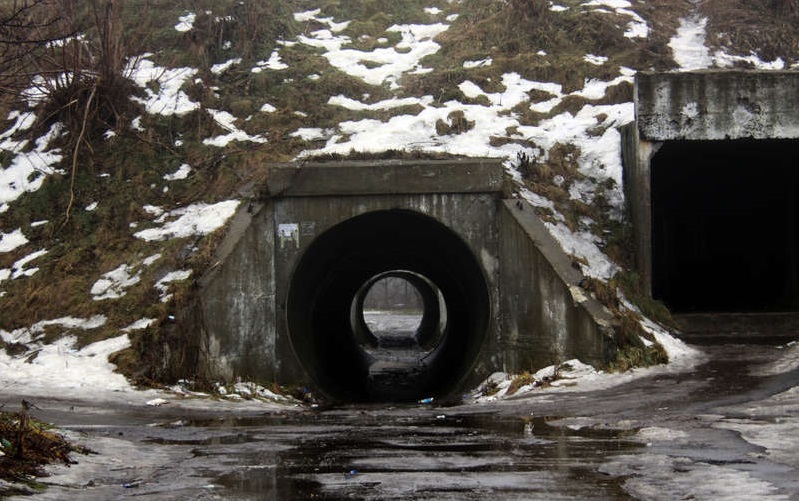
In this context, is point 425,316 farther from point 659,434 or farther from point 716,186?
point 659,434

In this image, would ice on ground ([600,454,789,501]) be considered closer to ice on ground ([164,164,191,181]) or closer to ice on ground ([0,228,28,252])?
ice on ground ([164,164,191,181])

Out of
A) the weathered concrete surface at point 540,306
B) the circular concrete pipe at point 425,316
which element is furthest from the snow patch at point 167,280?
the circular concrete pipe at point 425,316

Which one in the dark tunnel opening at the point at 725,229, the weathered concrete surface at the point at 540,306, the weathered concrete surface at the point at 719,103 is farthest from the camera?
the dark tunnel opening at the point at 725,229

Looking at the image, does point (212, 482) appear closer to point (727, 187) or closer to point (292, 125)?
point (292, 125)

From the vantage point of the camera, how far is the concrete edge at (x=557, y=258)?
43.6 feet

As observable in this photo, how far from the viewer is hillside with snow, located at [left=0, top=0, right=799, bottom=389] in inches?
568

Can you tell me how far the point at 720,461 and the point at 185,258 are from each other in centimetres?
A: 1005

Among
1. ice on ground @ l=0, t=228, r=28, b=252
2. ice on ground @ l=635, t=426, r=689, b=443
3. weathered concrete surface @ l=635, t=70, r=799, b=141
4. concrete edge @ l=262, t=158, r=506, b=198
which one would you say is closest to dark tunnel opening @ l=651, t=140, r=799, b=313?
weathered concrete surface @ l=635, t=70, r=799, b=141

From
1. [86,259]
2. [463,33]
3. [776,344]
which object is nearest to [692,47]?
[463,33]

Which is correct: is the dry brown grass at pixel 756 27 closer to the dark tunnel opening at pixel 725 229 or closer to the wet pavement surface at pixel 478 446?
the dark tunnel opening at pixel 725 229

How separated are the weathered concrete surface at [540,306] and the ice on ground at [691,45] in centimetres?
650

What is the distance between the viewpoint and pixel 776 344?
13.9 m

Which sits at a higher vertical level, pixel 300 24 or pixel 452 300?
pixel 300 24

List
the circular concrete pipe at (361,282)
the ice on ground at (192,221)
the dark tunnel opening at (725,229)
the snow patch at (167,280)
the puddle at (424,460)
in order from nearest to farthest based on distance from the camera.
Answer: the puddle at (424,460) < the snow patch at (167,280) < the ice on ground at (192,221) < the circular concrete pipe at (361,282) < the dark tunnel opening at (725,229)
